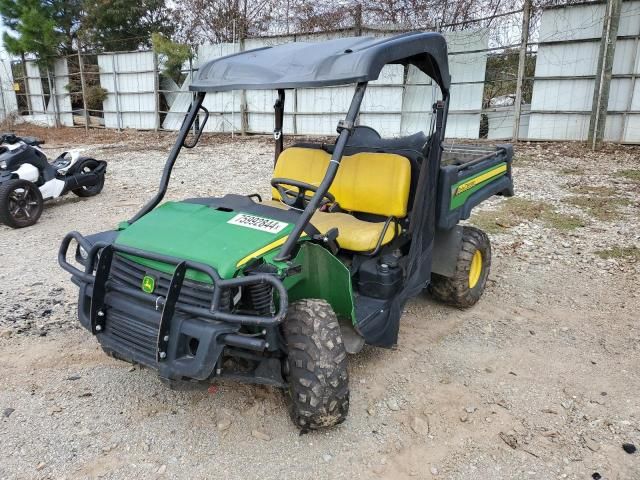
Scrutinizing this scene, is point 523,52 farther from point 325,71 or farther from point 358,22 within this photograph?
point 325,71

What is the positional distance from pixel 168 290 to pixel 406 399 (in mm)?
1439

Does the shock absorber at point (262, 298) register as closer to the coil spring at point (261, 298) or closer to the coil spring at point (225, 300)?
the coil spring at point (261, 298)

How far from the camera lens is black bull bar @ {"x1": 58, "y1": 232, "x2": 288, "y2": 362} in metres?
2.20

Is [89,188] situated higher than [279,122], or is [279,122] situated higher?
[279,122]

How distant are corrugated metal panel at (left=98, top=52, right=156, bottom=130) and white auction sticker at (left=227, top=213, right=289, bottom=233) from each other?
44.2 ft

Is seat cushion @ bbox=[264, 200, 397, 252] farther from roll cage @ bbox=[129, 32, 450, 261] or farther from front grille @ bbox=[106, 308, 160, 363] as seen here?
front grille @ bbox=[106, 308, 160, 363]

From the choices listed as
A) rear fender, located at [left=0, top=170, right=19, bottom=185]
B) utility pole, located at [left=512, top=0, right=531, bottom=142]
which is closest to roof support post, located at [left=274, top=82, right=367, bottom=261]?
rear fender, located at [left=0, top=170, right=19, bottom=185]

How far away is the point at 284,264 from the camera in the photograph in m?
2.44

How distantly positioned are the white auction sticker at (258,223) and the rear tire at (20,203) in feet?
14.6

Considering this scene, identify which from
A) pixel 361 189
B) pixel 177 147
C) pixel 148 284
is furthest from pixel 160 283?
pixel 361 189

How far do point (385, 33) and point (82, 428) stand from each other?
39.1 ft

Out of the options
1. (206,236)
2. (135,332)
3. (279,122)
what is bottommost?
(135,332)

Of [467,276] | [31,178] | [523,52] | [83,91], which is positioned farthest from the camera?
[83,91]

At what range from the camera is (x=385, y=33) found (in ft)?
41.4
